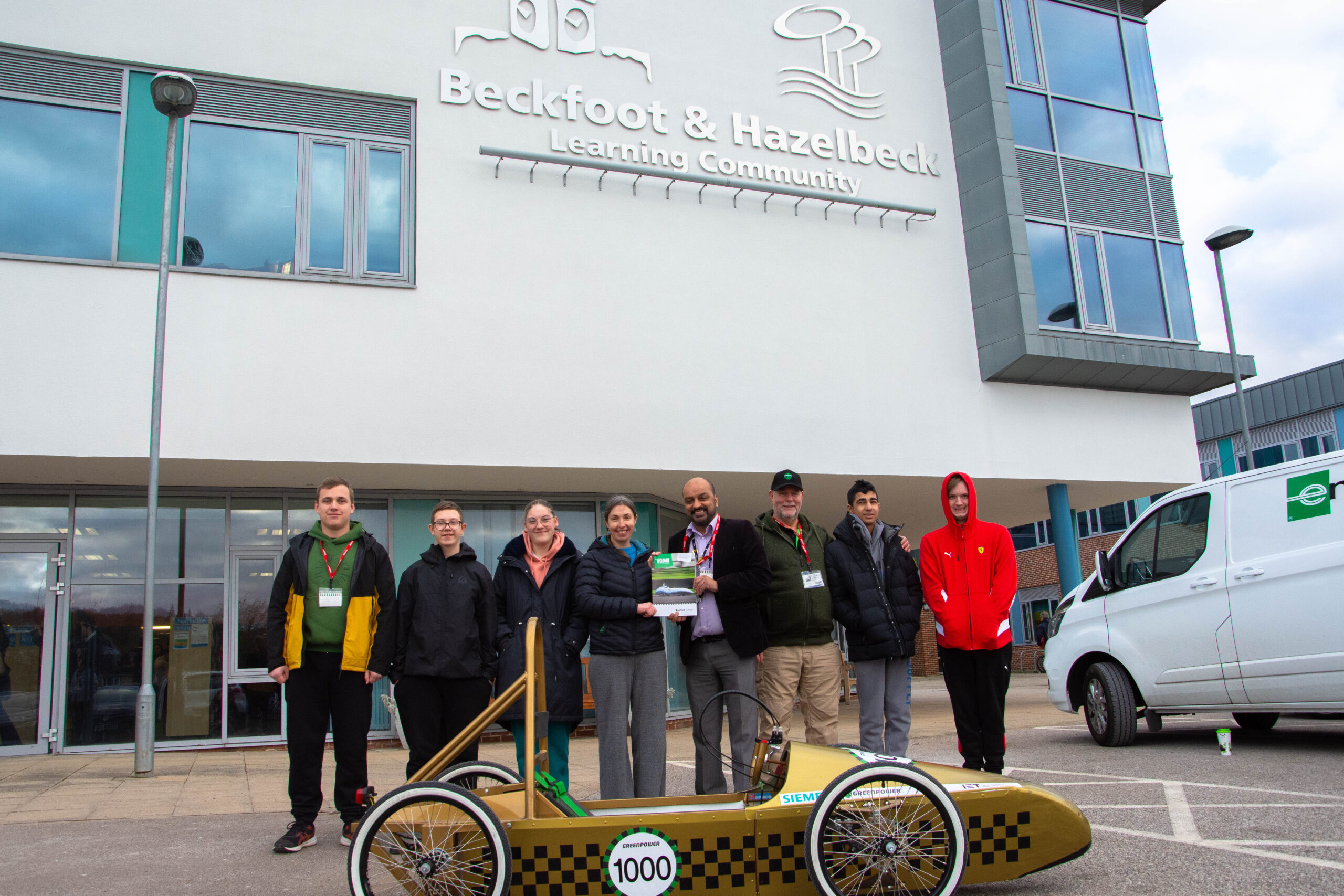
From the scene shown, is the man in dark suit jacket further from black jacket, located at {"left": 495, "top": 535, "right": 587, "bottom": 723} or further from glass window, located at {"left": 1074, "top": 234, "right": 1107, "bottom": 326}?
glass window, located at {"left": 1074, "top": 234, "right": 1107, "bottom": 326}

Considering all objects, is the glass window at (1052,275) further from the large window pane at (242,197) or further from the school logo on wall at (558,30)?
the large window pane at (242,197)

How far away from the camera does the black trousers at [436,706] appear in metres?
4.91

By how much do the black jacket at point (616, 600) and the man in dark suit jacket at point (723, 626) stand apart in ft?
0.67

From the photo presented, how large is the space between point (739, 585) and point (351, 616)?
1.96 m

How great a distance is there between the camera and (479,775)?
13.3 feet

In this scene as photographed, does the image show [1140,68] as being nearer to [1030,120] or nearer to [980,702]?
[1030,120]

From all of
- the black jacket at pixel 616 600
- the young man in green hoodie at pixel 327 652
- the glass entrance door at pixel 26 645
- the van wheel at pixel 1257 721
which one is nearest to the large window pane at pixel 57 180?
the glass entrance door at pixel 26 645

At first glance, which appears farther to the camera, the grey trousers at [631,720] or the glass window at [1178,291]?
the glass window at [1178,291]

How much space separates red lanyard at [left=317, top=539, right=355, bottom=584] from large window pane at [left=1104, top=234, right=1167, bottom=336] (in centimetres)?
1244

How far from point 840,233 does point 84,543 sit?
9951mm

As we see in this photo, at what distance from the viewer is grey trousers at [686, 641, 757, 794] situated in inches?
184

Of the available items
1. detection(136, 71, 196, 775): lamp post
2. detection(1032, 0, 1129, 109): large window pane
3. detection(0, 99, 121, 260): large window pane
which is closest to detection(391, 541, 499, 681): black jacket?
detection(136, 71, 196, 775): lamp post

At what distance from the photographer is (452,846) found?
10.6 feet

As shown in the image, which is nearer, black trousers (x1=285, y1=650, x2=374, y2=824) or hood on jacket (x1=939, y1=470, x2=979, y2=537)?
black trousers (x1=285, y1=650, x2=374, y2=824)
